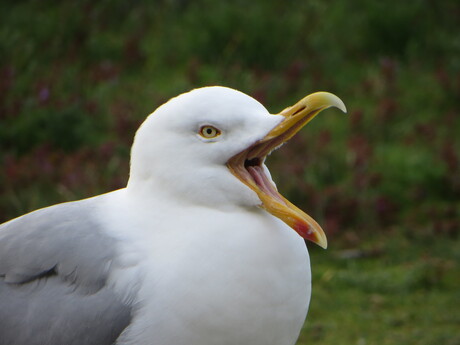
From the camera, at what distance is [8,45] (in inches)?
253

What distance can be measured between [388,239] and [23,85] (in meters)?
2.49

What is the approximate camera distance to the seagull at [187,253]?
255 centimetres

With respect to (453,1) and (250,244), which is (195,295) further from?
(453,1)

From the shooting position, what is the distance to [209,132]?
2.63 meters

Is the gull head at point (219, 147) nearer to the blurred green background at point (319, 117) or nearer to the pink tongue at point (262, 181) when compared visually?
the pink tongue at point (262, 181)

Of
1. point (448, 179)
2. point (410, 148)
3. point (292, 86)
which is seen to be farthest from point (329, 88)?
point (448, 179)

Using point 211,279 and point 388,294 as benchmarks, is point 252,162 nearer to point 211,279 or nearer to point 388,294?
point 211,279

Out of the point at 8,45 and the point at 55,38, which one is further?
the point at 55,38

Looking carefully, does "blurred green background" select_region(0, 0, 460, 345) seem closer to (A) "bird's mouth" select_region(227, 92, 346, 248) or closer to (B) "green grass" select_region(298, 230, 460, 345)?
(B) "green grass" select_region(298, 230, 460, 345)

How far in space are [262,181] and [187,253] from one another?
304mm

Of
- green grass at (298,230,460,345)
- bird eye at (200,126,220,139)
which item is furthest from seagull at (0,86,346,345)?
green grass at (298,230,460,345)

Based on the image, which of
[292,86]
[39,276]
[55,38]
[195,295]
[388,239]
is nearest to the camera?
[195,295]

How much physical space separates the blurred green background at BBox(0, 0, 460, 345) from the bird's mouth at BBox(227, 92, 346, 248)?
5.32 ft

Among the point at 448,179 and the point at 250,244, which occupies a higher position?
the point at 250,244
